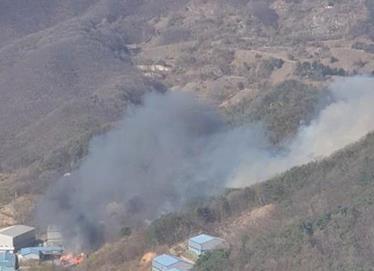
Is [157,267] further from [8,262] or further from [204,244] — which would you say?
[8,262]

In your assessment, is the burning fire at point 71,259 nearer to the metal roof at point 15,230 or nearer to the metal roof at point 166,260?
the metal roof at point 15,230

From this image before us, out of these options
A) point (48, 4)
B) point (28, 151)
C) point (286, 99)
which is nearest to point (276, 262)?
point (286, 99)

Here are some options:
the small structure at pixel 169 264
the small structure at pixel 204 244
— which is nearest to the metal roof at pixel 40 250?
the small structure at pixel 169 264

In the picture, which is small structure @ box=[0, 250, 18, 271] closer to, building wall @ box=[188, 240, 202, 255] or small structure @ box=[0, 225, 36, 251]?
small structure @ box=[0, 225, 36, 251]

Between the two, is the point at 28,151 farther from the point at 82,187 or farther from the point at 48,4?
the point at 48,4

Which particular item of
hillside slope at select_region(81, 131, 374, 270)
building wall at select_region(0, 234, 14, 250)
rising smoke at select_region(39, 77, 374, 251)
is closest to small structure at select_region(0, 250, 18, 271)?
building wall at select_region(0, 234, 14, 250)

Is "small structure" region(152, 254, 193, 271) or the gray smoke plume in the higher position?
"small structure" region(152, 254, 193, 271)

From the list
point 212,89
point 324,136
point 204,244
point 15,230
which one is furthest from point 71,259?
point 212,89
